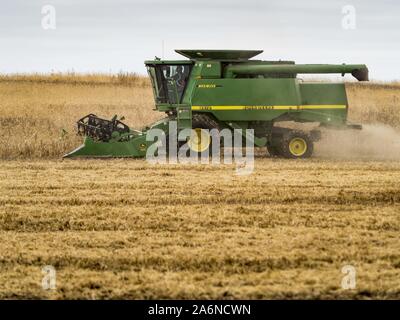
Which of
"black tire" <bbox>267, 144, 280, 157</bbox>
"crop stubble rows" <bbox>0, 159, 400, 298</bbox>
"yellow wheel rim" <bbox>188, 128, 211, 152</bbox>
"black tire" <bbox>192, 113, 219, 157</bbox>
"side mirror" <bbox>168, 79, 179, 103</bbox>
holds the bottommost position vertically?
"crop stubble rows" <bbox>0, 159, 400, 298</bbox>

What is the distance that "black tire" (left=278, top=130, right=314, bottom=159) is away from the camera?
574 inches

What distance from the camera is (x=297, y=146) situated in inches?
575

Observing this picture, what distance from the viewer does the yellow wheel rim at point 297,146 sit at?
1459 cm

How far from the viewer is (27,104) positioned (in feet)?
76.7

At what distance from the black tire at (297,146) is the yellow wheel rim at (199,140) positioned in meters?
1.48

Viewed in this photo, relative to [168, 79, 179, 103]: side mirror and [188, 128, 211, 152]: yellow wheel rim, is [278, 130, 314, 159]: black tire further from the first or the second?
[168, 79, 179, 103]: side mirror

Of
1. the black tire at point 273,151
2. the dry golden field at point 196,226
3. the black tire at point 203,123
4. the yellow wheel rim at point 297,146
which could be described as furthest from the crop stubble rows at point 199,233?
the black tire at point 273,151

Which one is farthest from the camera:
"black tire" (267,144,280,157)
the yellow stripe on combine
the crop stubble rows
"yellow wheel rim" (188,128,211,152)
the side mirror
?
"black tire" (267,144,280,157)

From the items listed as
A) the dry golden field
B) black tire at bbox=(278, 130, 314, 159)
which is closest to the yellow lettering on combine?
black tire at bbox=(278, 130, 314, 159)

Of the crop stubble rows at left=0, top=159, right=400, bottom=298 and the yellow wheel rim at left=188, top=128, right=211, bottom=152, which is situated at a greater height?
the yellow wheel rim at left=188, top=128, right=211, bottom=152

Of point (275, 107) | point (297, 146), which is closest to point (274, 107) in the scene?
point (275, 107)

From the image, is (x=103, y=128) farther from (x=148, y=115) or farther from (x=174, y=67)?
(x=148, y=115)

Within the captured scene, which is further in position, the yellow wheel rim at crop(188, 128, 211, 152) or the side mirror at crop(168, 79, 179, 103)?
the side mirror at crop(168, 79, 179, 103)

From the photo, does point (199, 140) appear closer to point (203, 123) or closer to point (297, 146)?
point (203, 123)
